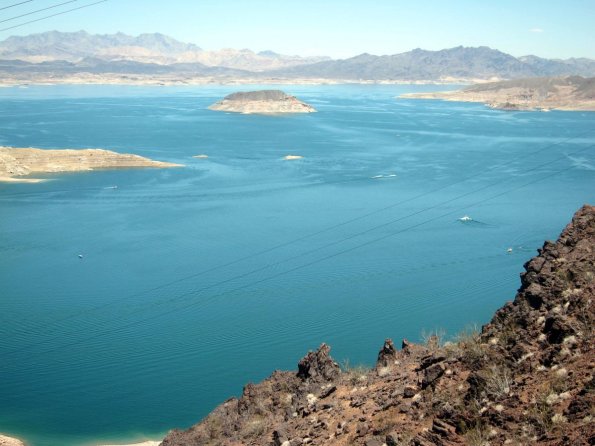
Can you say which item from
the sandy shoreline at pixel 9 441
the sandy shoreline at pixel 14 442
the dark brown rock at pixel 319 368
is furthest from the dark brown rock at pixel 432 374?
the sandy shoreline at pixel 9 441

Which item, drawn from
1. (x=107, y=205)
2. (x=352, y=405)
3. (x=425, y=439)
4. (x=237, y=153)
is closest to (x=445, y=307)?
(x=352, y=405)

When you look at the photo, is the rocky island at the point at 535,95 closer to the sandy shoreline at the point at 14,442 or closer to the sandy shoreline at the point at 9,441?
the sandy shoreline at the point at 14,442

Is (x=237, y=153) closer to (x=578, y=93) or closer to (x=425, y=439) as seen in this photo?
(x=425, y=439)

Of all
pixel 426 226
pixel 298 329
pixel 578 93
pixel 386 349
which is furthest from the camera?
pixel 578 93

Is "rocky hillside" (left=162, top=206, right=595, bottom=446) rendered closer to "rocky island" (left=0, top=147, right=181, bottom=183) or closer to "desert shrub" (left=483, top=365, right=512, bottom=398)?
"desert shrub" (left=483, top=365, right=512, bottom=398)

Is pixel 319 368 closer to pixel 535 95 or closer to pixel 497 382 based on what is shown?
pixel 497 382

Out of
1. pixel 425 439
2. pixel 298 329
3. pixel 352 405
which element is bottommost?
pixel 298 329

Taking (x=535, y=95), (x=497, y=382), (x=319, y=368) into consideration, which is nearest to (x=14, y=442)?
(x=319, y=368)
